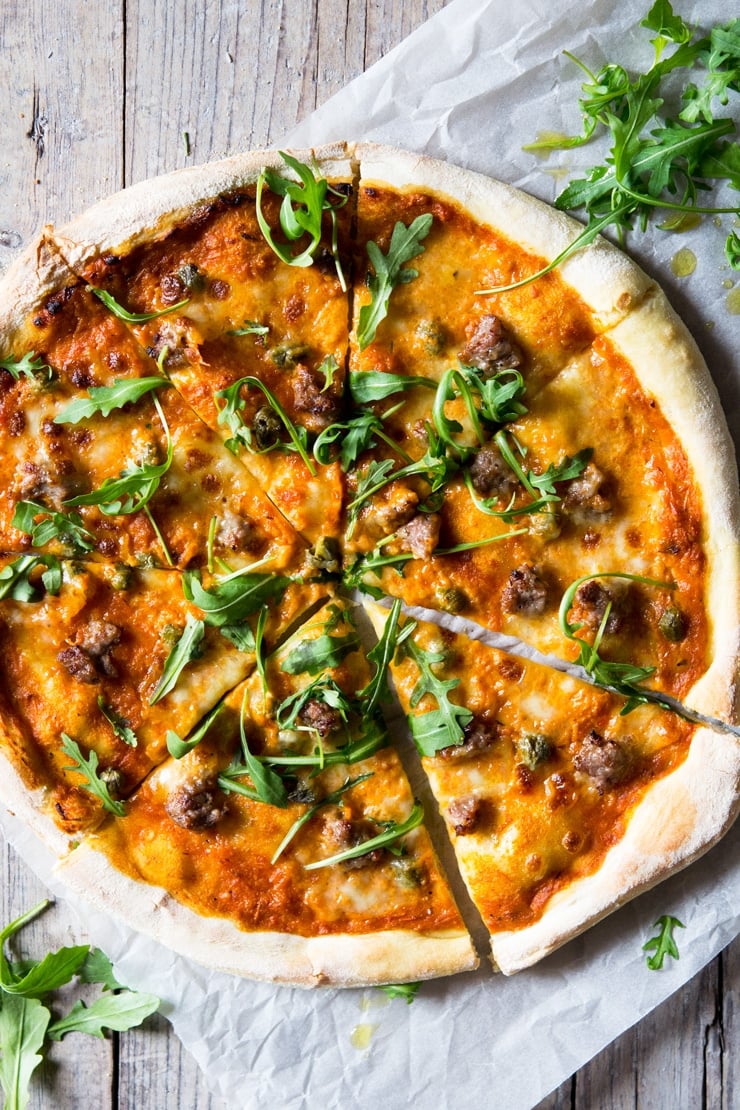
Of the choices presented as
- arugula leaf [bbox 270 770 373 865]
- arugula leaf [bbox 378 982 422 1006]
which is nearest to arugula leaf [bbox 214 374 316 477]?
arugula leaf [bbox 270 770 373 865]

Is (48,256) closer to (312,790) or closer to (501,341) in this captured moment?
(501,341)

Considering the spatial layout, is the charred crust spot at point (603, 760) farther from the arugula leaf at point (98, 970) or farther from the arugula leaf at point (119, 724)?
the arugula leaf at point (98, 970)

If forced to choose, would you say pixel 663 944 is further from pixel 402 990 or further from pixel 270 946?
pixel 270 946

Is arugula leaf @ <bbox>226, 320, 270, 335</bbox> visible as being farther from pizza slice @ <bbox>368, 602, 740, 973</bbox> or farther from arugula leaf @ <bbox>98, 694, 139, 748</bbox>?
arugula leaf @ <bbox>98, 694, 139, 748</bbox>

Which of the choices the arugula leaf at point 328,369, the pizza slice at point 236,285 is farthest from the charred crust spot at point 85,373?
the arugula leaf at point 328,369

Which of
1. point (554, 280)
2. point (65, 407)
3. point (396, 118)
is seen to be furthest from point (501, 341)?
point (65, 407)

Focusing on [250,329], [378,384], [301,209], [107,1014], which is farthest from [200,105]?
[107,1014]
